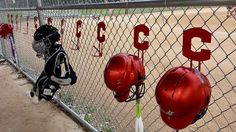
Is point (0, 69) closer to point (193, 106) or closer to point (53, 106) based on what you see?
point (53, 106)

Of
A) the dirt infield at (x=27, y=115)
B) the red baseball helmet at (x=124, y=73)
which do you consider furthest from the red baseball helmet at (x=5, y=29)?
the red baseball helmet at (x=124, y=73)

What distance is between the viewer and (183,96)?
115 cm

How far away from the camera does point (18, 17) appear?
514 centimetres

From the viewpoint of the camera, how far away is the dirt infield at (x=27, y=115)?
3146mm

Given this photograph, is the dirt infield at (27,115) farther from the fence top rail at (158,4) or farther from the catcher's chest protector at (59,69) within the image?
the fence top rail at (158,4)

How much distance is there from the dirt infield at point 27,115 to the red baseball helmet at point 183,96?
1941mm

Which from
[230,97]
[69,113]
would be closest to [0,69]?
[69,113]

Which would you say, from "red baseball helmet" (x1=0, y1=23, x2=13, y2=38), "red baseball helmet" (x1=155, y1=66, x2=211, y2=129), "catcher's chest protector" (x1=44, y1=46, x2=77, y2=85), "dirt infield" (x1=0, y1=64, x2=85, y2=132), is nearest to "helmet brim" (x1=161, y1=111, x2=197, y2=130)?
"red baseball helmet" (x1=155, y1=66, x2=211, y2=129)

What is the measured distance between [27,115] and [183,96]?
8.80ft

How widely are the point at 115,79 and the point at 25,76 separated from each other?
12.2 feet

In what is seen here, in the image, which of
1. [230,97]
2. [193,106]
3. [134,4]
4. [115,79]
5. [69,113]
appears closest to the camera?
[193,106]

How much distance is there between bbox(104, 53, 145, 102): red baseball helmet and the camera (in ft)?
5.20

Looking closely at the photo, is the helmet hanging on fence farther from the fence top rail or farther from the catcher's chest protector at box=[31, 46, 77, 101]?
the fence top rail

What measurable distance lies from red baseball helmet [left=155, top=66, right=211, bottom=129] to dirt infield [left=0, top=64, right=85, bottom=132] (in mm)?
1941
